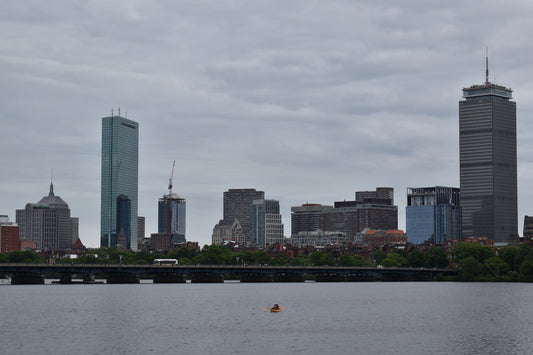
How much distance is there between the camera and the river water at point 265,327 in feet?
288

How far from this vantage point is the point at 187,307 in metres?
147

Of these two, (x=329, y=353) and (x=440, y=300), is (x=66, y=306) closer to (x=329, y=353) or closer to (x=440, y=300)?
(x=440, y=300)

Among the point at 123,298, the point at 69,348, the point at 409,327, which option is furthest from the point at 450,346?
the point at 123,298

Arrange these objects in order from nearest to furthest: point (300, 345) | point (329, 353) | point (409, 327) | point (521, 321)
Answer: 1. point (329, 353)
2. point (300, 345)
3. point (409, 327)
4. point (521, 321)

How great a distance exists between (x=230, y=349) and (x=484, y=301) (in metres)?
86.7

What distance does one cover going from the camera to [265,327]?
109 m

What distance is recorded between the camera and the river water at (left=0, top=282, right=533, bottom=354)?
87875 mm

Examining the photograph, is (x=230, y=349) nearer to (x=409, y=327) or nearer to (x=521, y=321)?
(x=409, y=327)

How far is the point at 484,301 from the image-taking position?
162375 millimetres

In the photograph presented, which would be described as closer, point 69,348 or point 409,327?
point 69,348

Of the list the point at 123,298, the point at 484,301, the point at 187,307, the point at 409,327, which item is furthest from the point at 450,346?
the point at 123,298

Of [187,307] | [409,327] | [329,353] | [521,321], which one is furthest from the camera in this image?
[187,307]

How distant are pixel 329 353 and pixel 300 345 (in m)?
6.54

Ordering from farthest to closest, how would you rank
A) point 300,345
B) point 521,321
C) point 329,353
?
point 521,321 → point 300,345 → point 329,353
